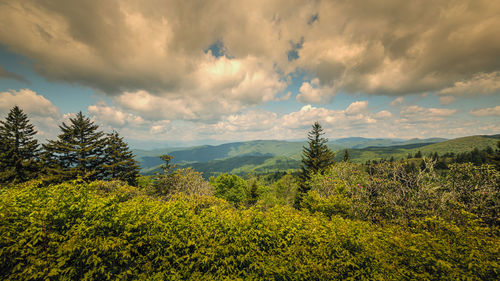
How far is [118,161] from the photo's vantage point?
41656 millimetres

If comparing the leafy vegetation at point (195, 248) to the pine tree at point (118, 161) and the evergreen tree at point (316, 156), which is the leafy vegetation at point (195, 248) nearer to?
the evergreen tree at point (316, 156)

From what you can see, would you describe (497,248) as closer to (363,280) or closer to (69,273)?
(363,280)

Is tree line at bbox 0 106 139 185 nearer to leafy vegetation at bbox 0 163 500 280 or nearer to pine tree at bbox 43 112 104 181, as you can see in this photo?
pine tree at bbox 43 112 104 181

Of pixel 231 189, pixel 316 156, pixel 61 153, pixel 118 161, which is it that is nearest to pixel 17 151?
pixel 61 153

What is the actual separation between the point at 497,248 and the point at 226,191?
43322 millimetres

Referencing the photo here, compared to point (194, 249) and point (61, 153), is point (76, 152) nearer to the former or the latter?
point (61, 153)

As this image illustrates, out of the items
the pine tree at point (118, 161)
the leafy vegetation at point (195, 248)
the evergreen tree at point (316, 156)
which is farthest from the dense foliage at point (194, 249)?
the pine tree at point (118, 161)

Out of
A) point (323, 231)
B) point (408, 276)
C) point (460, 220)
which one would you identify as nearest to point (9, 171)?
point (323, 231)

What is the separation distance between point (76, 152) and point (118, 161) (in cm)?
789

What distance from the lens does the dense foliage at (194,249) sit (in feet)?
17.3

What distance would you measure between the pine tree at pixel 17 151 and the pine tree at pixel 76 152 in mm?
1941

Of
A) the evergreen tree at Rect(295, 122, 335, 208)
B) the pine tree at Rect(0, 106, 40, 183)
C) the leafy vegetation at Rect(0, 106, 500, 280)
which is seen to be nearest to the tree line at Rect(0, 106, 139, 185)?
the pine tree at Rect(0, 106, 40, 183)

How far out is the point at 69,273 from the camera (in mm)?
5055

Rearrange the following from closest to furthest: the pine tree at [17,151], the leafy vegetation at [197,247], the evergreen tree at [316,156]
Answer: the leafy vegetation at [197,247]
the pine tree at [17,151]
the evergreen tree at [316,156]
